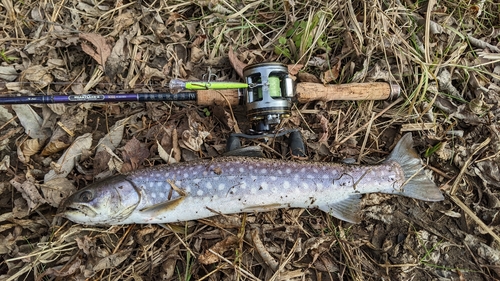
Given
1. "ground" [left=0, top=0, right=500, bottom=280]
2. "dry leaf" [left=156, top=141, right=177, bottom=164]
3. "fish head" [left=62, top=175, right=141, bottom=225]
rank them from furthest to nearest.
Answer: "dry leaf" [left=156, top=141, right=177, bottom=164] → "ground" [left=0, top=0, right=500, bottom=280] → "fish head" [left=62, top=175, right=141, bottom=225]

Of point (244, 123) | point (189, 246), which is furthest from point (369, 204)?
point (189, 246)

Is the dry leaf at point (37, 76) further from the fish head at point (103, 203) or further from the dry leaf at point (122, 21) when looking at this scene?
the fish head at point (103, 203)

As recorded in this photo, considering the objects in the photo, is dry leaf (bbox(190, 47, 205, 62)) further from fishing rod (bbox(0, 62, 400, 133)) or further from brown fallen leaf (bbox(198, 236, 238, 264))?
brown fallen leaf (bbox(198, 236, 238, 264))

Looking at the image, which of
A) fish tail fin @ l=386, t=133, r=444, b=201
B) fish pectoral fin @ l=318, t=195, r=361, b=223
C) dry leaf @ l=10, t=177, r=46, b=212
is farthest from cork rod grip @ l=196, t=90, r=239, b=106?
dry leaf @ l=10, t=177, r=46, b=212

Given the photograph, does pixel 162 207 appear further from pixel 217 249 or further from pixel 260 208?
pixel 260 208

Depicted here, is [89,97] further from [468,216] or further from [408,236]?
[468,216]
